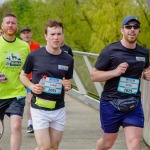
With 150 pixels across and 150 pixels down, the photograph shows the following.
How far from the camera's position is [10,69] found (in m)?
6.08

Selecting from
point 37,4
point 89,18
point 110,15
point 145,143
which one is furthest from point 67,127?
point 37,4

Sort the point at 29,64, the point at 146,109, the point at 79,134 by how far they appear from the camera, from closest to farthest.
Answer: the point at 29,64 < the point at 146,109 < the point at 79,134

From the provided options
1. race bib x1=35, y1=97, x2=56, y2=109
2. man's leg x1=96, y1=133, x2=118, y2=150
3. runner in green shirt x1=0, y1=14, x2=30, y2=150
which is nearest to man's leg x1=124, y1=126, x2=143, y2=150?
man's leg x1=96, y1=133, x2=118, y2=150

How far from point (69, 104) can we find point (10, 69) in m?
6.84

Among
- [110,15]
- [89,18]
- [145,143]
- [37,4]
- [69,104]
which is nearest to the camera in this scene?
[145,143]

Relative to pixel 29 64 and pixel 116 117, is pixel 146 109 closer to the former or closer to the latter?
pixel 116 117

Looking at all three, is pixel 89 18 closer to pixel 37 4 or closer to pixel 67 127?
pixel 37 4

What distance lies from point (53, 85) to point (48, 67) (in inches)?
8.1

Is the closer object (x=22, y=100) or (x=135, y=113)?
(x=135, y=113)

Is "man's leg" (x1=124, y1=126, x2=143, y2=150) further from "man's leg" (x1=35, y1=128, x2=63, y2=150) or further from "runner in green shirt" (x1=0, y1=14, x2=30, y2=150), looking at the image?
"runner in green shirt" (x1=0, y1=14, x2=30, y2=150)

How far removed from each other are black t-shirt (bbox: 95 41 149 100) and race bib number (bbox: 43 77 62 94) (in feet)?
1.64

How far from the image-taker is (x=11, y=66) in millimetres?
6078

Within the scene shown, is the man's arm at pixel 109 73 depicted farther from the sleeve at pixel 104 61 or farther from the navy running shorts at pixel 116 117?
the navy running shorts at pixel 116 117

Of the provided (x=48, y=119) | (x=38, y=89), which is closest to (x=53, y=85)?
(x=38, y=89)
